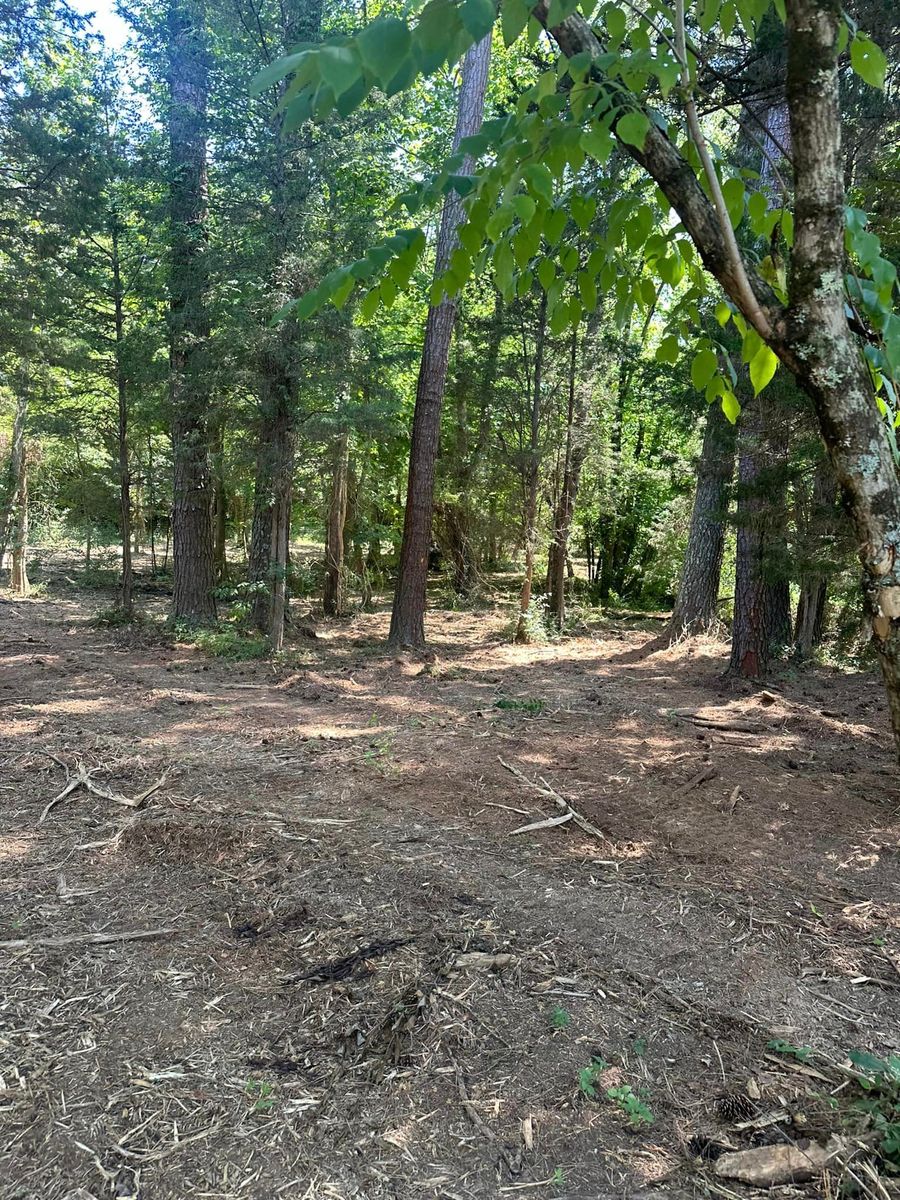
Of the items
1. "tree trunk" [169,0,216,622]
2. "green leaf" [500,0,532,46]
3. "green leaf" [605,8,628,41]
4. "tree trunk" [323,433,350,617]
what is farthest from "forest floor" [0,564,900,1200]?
"tree trunk" [323,433,350,617]

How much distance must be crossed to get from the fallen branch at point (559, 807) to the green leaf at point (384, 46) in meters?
3.58

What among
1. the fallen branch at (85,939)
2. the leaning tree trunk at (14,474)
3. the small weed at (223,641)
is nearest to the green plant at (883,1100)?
the fallen branch at (85,939)

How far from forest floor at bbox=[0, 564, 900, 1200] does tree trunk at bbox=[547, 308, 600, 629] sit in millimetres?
8360

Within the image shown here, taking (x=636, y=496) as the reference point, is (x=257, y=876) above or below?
below

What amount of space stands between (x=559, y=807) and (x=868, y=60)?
3628mm

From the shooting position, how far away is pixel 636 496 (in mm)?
19828

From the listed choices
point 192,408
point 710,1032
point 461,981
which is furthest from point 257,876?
point 192,408

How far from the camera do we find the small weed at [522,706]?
6963 millimetres

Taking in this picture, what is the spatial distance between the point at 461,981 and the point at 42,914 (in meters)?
1.80

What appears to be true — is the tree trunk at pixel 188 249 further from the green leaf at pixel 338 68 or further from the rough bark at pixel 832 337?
the green leaf at pixel 338 68

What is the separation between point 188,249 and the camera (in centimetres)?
962

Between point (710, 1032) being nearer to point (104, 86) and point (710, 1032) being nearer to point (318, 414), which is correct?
point (318, 414)

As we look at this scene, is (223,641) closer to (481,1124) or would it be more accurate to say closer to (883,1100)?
(481,1124)

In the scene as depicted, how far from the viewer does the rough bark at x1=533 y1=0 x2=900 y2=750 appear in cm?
128
